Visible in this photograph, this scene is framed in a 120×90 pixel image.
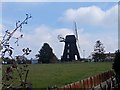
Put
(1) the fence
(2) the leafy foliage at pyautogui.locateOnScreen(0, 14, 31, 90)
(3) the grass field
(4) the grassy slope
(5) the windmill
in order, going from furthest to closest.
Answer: (5) the windmill
(4) the grassy slope
(3) the grass field
(1) the fence
(2) the leafy foliage at pyautogui.locateOnScreen(0, 14, 31, 90)

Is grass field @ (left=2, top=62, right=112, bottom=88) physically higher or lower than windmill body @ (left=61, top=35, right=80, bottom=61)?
lower

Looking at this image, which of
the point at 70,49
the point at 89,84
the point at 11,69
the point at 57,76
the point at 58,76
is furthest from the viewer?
the point at 70,49

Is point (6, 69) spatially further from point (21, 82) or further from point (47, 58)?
point (47, 58)

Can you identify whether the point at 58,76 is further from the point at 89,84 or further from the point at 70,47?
the point at 70,47

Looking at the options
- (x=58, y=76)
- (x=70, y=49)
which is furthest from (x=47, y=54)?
(x=58, y=76)

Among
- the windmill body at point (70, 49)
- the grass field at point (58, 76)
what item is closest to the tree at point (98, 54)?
the windmill body at point (70, 49)

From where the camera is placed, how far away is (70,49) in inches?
3706

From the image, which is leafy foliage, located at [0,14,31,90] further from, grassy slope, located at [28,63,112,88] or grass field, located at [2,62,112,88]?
grassy slope, located at [28,63,112,88]

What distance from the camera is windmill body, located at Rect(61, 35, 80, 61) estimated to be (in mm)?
93438

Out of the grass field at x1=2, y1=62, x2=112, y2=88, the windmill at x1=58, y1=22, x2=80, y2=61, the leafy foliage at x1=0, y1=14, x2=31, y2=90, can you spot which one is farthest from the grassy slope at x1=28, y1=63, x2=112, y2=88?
the windmill at x1=58, y1=22, x2=80, y2=61

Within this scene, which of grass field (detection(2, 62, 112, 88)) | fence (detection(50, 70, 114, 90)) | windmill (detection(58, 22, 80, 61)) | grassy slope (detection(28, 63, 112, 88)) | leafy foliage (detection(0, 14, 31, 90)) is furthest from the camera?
windmill (detection(58, 22, 80, 61))

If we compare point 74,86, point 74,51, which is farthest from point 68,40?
point 74,86

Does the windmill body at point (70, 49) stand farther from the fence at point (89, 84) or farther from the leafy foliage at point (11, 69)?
the leafy foliage at point (11, 69)

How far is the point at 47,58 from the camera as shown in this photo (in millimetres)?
98188
